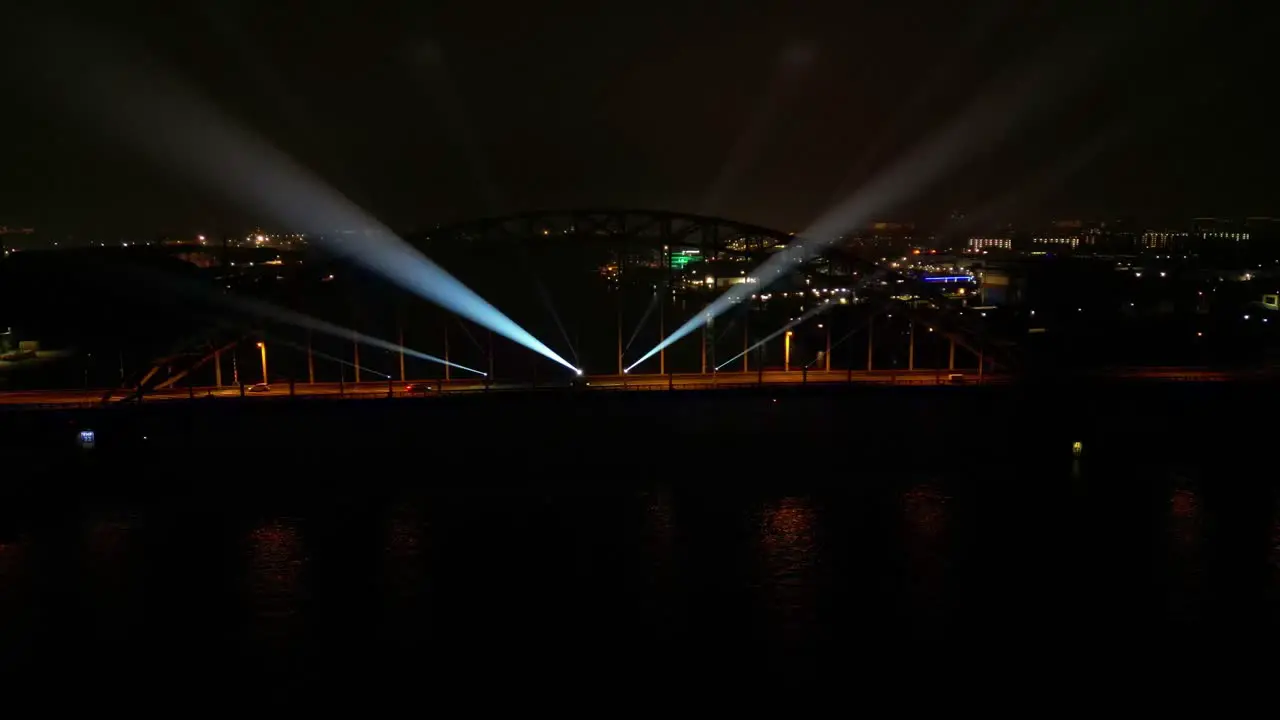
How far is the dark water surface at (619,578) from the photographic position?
1231 cm

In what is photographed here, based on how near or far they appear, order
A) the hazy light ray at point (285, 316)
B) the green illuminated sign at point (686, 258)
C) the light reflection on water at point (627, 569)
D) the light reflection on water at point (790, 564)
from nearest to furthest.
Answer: the light reflection on water at point (627, 569)
the light reflection on water at point (790, 564)
the hazy light ray at point (285, 316)
the green illuminated sign at point (686, 258)

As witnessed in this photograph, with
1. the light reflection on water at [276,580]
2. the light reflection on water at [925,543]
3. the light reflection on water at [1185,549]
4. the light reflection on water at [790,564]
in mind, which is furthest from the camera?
the light reflection on water at [925,543]

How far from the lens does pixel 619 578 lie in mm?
14938

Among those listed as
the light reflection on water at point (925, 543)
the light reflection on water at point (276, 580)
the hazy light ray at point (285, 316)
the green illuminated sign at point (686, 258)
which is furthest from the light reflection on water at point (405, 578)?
the green illuminated sign at point (686, 258)

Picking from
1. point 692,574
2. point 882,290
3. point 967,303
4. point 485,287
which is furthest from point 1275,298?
point 485,287

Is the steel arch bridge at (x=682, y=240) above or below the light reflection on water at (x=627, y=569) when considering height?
above

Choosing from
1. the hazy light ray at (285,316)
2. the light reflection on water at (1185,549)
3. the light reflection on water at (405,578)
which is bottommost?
the light reflection on water at (1185,549)

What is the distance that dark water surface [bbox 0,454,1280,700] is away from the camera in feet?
40.4

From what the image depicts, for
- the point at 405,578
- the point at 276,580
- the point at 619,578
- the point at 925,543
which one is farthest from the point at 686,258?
the point at 276,580

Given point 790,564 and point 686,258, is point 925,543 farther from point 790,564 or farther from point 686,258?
point 686,258

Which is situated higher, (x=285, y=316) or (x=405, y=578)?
(x=285, y=316)

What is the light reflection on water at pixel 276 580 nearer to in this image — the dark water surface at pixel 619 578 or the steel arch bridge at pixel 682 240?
the dark water surface at pixel 619 578

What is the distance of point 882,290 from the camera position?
3072 cm

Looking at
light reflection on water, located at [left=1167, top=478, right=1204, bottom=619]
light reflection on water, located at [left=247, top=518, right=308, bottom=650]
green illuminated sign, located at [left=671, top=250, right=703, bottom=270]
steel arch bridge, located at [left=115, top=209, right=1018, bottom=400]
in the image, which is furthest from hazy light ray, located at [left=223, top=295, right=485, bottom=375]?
green illuminated sign, located at [left=671, top=250, right=703, bottom=270]
